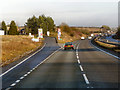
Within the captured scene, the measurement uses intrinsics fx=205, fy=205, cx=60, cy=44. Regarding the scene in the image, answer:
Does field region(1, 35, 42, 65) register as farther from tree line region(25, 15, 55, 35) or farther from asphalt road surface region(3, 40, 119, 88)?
tree line region(25, 15, 55, 35)

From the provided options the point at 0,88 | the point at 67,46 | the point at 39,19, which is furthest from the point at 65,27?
the point at 0,88

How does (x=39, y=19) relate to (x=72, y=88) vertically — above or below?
above

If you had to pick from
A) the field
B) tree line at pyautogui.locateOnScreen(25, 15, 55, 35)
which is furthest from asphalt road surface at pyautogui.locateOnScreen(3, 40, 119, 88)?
tree line at pyautogui.locateOnScreen(25, 15, 55, 35)

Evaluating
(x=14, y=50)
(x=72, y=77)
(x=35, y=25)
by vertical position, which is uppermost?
(x=35, y=25)

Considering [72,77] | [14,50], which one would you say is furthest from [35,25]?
[72,77]

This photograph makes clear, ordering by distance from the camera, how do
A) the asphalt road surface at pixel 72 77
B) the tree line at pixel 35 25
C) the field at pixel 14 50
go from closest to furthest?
the asphalt road surface at pixel 72 77 < the field at pixel 14 50 < the tree line at pixel 35 25

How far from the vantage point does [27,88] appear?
9.00m

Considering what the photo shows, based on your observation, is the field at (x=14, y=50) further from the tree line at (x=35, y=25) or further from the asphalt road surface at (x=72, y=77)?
the tree line at (x=35, y=25)

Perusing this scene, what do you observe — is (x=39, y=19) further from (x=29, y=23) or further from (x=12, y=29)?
(x=12, y=29)

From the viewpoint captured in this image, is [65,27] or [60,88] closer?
[60,88]

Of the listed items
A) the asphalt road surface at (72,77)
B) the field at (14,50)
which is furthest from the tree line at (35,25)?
the asphalt road surface at (72,77)

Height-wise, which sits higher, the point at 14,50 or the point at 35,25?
the point at 35,25

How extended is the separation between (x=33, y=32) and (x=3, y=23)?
1767 cm

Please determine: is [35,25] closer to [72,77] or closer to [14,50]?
[14,50]
